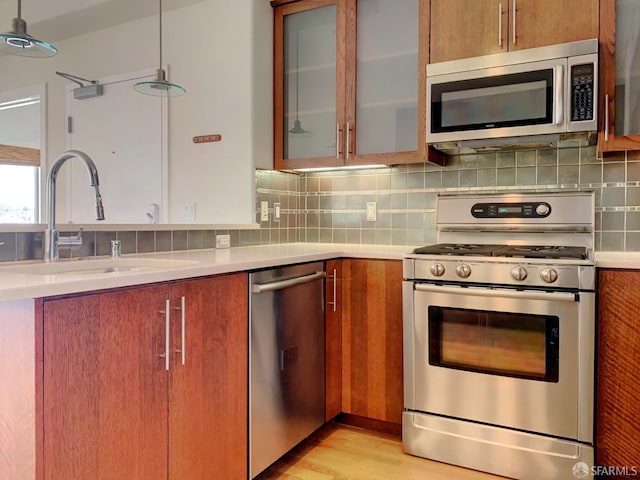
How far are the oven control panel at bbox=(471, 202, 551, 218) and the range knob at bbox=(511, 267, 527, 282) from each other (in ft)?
1.88

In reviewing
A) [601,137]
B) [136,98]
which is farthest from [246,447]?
[136,98]

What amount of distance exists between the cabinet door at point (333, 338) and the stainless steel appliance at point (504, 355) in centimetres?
36

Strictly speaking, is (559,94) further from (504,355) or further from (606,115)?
(504,355)

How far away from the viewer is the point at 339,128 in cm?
262

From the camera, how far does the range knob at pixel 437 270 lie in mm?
2048

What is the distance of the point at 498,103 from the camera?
2189 millimetres

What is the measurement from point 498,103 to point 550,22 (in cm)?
40

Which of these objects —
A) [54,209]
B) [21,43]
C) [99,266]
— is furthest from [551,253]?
[21,43]

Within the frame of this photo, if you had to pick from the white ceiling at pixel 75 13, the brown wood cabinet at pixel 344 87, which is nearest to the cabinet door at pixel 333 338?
the brown wood cabinet at pixel 344 87

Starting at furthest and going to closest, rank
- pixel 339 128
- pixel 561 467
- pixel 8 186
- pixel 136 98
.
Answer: pixel 8 186 → pixel 136 98 → pixel 339 128 → pixel 561 467

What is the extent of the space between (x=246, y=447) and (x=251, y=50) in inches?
79.6

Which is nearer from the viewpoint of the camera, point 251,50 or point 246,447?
point 246,447

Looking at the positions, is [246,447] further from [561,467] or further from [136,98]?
[136,98]

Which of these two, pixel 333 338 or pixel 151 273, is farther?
pixel 333 338
